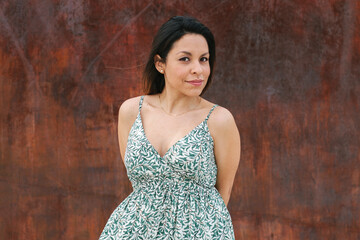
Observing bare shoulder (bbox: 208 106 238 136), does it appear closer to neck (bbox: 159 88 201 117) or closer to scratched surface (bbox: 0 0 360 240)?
neck (bbox: 159 88 201 117)

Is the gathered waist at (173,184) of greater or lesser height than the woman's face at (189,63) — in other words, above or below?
below

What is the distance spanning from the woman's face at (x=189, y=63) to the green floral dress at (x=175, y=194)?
0.19 meters

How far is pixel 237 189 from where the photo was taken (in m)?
3.99

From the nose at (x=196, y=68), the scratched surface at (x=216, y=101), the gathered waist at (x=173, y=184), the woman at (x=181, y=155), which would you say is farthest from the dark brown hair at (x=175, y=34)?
the scratched surface at (x=216, y=101)

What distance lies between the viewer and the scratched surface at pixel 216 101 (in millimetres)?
3910

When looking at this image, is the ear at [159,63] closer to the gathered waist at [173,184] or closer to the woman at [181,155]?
the woman at [181,155]

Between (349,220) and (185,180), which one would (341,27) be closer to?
(349,220)

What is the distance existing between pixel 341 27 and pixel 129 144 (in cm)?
220

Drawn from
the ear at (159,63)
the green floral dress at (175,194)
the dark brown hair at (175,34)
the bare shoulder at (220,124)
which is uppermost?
the dark brown hair at (175,34)

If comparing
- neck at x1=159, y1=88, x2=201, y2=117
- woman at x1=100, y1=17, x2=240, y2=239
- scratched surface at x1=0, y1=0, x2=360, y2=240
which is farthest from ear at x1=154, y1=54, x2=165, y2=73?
scratched surface at x1=0, y1=0, x2=360, y2=240

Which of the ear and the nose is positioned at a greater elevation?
the ear

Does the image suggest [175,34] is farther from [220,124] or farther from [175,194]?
[175,194]

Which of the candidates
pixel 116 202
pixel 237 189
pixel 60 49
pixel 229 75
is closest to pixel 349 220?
pixel 237 189

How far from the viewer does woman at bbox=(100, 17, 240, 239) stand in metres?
2.32
